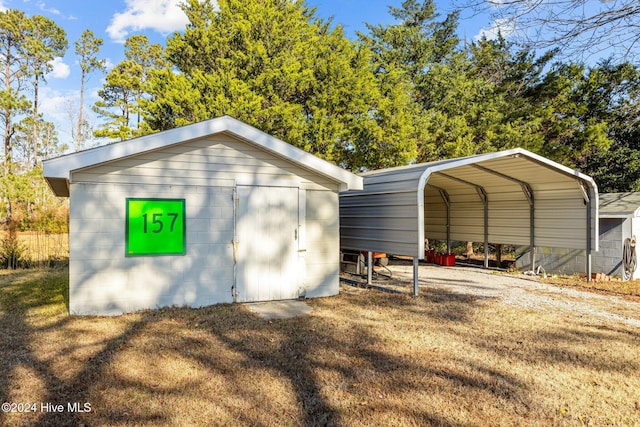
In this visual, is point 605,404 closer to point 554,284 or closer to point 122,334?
point 122,334

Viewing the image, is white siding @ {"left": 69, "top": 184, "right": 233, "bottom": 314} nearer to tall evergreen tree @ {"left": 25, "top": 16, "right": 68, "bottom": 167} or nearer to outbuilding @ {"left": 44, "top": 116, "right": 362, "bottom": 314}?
outbuilding @ {"left": 44, "top": 116, "right": 362, "bottom": 314}

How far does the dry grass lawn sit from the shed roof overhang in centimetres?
200

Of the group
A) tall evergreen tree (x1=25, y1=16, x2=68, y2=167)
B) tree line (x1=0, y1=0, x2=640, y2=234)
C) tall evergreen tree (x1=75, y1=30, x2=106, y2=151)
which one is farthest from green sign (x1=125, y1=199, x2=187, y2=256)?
tall evergreen tree (x1=75, y1=30, x2=106, y2=151)

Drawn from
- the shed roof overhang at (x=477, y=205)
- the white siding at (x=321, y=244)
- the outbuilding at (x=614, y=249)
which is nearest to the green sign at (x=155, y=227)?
the white siding at (x=321, y=244)

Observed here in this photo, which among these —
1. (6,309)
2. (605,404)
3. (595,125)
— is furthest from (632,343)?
(595,125)

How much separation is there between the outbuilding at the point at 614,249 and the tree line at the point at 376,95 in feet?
12.2

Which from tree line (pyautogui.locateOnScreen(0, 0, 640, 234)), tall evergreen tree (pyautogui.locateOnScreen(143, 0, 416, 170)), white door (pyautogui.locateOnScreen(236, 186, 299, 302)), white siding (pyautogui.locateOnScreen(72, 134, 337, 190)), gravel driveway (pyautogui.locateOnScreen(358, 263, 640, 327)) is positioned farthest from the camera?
tree line (pyautogui.locateOnScreen(0, 0, 640, 234))

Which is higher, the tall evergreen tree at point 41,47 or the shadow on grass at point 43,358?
the tall evergreen tree at point 41,47

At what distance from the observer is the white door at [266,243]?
645cm

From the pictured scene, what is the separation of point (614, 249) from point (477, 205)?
3418mm

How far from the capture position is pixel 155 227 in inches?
234

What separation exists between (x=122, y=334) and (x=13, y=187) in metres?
15.6

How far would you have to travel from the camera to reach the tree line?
1332cm

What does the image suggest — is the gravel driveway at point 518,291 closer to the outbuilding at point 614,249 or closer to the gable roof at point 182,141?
the outbuilding at point 614,249
